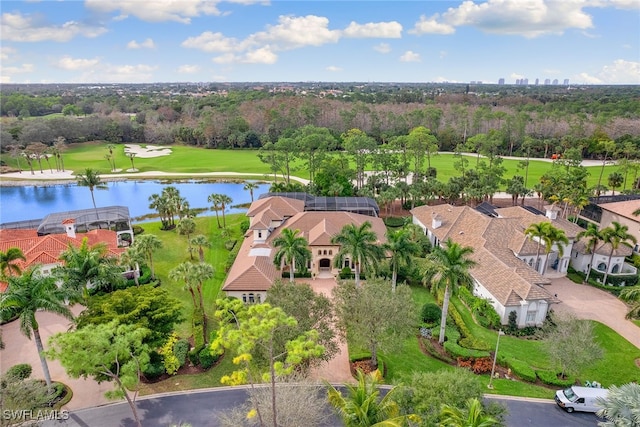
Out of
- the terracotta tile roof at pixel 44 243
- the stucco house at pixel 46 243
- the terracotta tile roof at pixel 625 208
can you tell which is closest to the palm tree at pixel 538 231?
the terracotta tile roof at pixel 625 208

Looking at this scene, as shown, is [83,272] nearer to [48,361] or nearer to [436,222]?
[48,361]

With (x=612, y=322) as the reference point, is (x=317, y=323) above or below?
above

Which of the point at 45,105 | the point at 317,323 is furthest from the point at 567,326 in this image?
the point at 45,105

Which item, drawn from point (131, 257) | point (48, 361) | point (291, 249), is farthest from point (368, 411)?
point (131, 257)

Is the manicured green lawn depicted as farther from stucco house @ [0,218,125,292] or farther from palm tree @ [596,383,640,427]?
palm tree @ [596,383,640,427]

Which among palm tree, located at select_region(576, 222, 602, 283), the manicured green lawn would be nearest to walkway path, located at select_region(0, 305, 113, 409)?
palm tree, located at select_region(576, 222, 602, 283)

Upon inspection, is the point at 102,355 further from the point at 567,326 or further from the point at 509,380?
the point at 567,326

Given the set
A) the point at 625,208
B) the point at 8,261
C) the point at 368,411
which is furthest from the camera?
the point at 625,208
